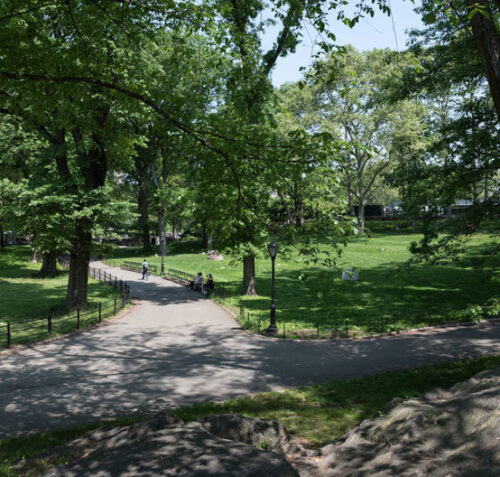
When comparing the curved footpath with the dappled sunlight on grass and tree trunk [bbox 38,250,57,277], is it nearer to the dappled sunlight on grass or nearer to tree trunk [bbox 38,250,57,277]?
the dappled sunlight on grass

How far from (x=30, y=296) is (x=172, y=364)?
1829 centimetres

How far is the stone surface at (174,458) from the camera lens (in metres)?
4.69

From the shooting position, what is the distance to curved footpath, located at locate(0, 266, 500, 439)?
9523mm

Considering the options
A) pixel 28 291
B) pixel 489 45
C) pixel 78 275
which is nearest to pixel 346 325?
pixel 489 45

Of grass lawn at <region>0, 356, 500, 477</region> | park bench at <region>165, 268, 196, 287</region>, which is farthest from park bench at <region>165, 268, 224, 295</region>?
grass lawn at <region>0, 356, 500, 477</region>

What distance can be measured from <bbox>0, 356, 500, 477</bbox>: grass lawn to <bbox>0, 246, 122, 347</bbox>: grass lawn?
8266 mm

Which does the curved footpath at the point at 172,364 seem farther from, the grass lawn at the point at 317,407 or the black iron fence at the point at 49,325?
the black iron fence at the point at 49,325

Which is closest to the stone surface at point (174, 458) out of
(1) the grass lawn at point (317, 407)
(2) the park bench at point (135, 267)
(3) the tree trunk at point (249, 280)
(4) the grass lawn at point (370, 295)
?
(1) the grass lawn at point (317, 407)

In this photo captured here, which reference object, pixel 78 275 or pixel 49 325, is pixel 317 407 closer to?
pixel 49 325

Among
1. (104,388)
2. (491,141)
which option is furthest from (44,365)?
(491,141)

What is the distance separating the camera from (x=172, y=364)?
12.4m

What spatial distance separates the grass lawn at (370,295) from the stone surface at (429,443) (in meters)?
2.59

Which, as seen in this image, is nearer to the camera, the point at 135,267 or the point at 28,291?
the point at 28,291

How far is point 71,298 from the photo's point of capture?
2105 cm
